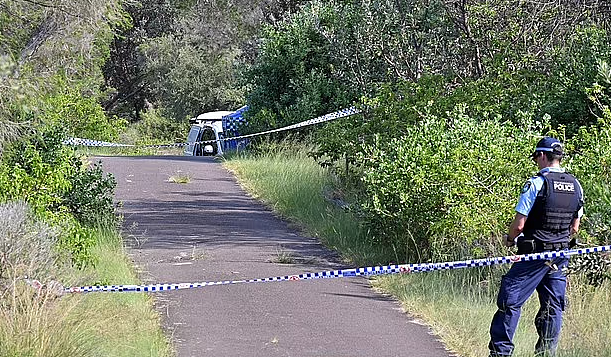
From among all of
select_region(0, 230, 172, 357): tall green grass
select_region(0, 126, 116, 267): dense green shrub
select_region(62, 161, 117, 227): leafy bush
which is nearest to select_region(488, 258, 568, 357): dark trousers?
select_region(0, 230, 172, 357): tall green grass

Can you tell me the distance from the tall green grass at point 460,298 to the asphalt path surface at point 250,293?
0.20 metres

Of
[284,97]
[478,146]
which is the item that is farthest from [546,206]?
[284,97]

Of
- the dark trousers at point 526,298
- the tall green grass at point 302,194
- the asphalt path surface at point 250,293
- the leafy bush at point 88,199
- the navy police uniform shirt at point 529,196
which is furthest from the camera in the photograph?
the tall green grass at point 302,194

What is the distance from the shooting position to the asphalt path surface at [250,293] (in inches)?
328

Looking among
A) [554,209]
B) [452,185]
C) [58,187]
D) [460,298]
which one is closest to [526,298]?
[554,209]

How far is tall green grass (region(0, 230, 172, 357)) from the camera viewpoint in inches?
271

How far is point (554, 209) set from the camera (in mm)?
7461

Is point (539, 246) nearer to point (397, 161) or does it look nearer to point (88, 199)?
point (397, 161)

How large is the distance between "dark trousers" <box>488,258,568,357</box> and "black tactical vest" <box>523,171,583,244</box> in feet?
0.65

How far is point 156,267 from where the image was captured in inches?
457

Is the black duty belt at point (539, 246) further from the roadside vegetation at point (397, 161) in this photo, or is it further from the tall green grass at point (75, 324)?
the tall green grass at point (75, 324)

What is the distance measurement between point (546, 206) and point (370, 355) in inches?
69.3

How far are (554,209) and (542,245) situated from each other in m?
0.28

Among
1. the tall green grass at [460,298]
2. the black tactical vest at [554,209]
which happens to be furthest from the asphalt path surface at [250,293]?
the black tactical vest at [554,209]
